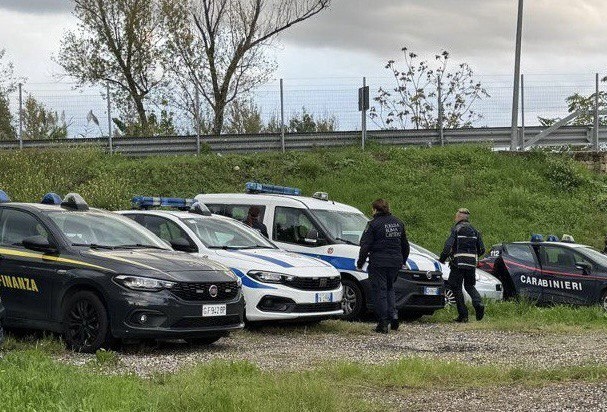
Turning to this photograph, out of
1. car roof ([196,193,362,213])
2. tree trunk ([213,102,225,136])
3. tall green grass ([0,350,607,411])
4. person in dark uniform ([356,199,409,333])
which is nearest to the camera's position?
tall green grass ([0,350,607,411])

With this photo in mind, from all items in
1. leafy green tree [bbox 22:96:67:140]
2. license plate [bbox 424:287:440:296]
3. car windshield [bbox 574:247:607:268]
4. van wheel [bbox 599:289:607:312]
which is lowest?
van wheel [bbox 599:289:607:312]

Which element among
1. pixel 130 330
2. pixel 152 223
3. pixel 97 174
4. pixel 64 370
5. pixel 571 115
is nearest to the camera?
pixel 64 370

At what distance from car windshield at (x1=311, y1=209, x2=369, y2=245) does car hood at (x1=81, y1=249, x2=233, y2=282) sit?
161 inches

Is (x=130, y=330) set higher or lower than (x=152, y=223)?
lower

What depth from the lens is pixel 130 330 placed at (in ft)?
33.8

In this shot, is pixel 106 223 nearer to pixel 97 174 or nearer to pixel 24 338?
pixel 24 338

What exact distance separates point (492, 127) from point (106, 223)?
19.0 m

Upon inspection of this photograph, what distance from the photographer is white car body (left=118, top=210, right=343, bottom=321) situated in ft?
41.5

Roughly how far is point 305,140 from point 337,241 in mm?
13293

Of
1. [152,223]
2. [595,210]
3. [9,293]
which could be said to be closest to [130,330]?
[9,293]

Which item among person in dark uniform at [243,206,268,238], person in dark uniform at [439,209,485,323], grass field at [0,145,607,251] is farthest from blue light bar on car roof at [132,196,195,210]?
grass field at [0,145,607,251]

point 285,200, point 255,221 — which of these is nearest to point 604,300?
point 285,200

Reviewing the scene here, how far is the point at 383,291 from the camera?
539 inches

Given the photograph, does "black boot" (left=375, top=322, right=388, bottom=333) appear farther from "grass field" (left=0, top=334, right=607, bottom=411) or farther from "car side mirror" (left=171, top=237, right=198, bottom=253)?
"grass field" (left=0, top=334, right=607, bottom=411)
